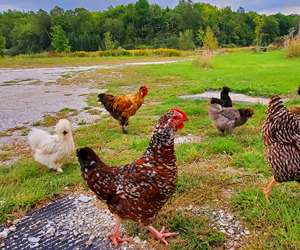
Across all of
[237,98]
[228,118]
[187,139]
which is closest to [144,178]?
[187,139]

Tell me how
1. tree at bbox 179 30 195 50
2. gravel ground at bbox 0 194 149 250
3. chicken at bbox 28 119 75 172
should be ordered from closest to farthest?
gravel ground at bbox 0 194 149 250 < chicken at bbox 28 119 75 172 < tree at bbox 179 30 195 50

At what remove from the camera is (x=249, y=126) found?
7.60m

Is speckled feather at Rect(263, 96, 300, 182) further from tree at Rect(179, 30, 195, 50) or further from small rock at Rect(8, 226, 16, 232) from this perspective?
tree at Rect(179, 30, 195, 50)

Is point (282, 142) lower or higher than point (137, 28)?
lower

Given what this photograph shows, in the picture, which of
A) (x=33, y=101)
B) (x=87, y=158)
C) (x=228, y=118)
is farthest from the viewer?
(x=33, y=101)

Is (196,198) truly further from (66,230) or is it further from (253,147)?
(253,147)

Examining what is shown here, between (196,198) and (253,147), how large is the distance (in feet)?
7.78

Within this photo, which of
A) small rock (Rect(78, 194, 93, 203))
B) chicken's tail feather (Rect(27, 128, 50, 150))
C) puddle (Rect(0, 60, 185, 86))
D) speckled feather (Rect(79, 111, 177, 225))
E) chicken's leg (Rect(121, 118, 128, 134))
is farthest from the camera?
puddle (Rect(0, 60, 185, 86))

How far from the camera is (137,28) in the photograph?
82.1 meters

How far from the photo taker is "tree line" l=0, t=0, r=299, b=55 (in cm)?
7375

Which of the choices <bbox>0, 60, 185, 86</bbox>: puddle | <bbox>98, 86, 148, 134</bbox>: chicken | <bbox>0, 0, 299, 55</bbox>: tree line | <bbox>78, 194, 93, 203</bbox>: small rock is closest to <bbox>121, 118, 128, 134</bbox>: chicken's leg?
<bbox>98, 86, 148, 134</bbox>: chicken

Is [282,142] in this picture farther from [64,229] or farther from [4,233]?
[4,233]

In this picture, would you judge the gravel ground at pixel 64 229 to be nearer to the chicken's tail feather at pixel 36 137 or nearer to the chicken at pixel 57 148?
the chicken at pixel 57 148

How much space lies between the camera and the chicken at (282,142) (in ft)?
11.8
